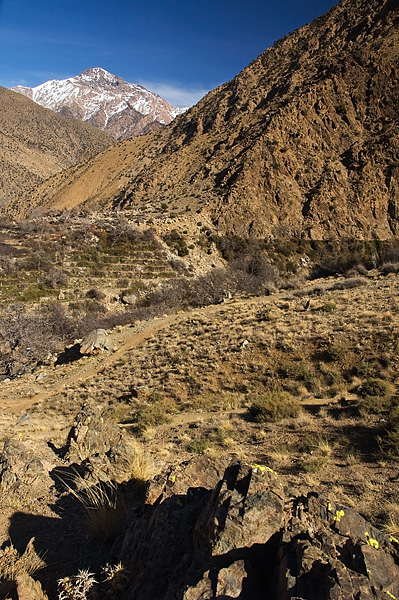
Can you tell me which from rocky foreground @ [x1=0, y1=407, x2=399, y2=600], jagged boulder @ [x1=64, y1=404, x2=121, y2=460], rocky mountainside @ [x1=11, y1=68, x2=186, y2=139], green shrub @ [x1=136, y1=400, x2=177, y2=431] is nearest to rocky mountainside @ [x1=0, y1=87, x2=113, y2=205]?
rocky mountainside @ [x1=11, y1=68, x2=186, y2=139]

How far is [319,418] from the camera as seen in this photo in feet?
22.0

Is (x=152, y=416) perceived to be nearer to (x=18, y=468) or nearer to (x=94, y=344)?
(x=18, y=468)

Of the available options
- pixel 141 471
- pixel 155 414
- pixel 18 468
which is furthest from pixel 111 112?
pixel 141 471

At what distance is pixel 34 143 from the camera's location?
4154 inches

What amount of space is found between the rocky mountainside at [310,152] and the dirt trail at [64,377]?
19300 millimetres

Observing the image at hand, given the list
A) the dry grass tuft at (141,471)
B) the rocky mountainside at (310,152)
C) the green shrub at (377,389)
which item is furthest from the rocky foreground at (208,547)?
the rocky mountainside at (310,152)

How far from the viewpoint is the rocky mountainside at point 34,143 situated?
8725cm

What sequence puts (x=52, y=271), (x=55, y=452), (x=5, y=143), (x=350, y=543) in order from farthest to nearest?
(x=5, y=143) → (x=52, y=271) → (x=55, y=452) → (x=350, y=543)

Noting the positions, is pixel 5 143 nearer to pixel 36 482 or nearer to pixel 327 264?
pixel 327 264

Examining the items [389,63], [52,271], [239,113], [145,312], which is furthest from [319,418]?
[239,113]

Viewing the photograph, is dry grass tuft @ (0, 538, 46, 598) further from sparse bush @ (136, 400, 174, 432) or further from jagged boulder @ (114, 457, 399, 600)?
sparse bush @ (136, 400, 174, 432)

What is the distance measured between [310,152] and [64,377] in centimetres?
3284

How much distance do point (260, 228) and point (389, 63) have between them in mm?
22652

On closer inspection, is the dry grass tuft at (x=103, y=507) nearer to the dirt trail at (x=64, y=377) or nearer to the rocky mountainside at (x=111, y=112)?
the dirt trail at (x=64, y=377)
